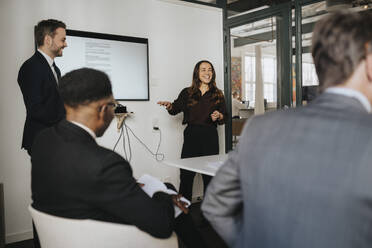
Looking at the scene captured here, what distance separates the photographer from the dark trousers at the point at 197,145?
3582 millimetres

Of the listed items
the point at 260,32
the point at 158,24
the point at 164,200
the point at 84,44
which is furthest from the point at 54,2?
the point at 260,32

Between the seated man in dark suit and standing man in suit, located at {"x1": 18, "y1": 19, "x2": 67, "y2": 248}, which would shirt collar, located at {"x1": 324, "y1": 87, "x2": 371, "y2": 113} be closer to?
the seated man in dark suit

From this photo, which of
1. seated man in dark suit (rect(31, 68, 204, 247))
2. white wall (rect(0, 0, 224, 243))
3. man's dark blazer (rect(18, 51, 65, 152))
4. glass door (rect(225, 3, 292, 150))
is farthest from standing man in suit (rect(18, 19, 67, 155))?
glass door (rect(225, 3, 292, 150))

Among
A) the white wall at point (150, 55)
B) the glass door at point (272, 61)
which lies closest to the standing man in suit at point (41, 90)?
the white wall at point (150, 55)

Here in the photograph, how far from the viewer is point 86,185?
1.18 meters

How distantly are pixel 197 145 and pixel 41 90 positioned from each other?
171 cm

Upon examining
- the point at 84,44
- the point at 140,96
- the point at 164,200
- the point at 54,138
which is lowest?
the point at 164,200

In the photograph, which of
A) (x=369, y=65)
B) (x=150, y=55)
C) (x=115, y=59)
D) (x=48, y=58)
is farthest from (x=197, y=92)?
(x=369, y=65)

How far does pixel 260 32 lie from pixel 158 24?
189 centimetres

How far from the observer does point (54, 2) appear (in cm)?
340

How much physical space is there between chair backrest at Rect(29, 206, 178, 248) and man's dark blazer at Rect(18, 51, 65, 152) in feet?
3.95

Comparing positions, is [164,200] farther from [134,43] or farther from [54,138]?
[134,43]

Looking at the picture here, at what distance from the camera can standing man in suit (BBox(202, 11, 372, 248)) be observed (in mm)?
728

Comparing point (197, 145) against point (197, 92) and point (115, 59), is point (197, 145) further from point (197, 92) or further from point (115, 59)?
point (115, 59)
